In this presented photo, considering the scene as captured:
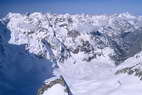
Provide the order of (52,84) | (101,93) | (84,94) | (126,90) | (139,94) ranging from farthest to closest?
(84,94), (101,93), (126,90), (139,94), (52,84)

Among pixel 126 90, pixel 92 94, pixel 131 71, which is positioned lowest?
pixel 126 90

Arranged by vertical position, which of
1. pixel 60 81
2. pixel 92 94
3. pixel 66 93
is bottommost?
pixel 66 93

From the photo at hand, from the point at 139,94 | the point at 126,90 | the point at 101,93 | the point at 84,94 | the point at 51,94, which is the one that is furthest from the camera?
the point at 84,94

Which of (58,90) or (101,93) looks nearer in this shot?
(58,90)

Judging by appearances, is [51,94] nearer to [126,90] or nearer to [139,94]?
[139,94]

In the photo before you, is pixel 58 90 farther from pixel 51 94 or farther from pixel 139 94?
pixel 139 94

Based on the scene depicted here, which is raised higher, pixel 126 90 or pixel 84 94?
pixel 84 94

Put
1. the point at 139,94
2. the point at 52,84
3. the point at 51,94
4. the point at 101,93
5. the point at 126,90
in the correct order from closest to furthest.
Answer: the point at 51,94 < the point at 52,84 < the point at 139,94 < the point at 126,90 < the point at 101,93

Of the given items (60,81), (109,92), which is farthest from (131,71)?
(60,81)

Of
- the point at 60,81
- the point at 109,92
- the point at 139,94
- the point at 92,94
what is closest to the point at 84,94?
the point at 92,94
